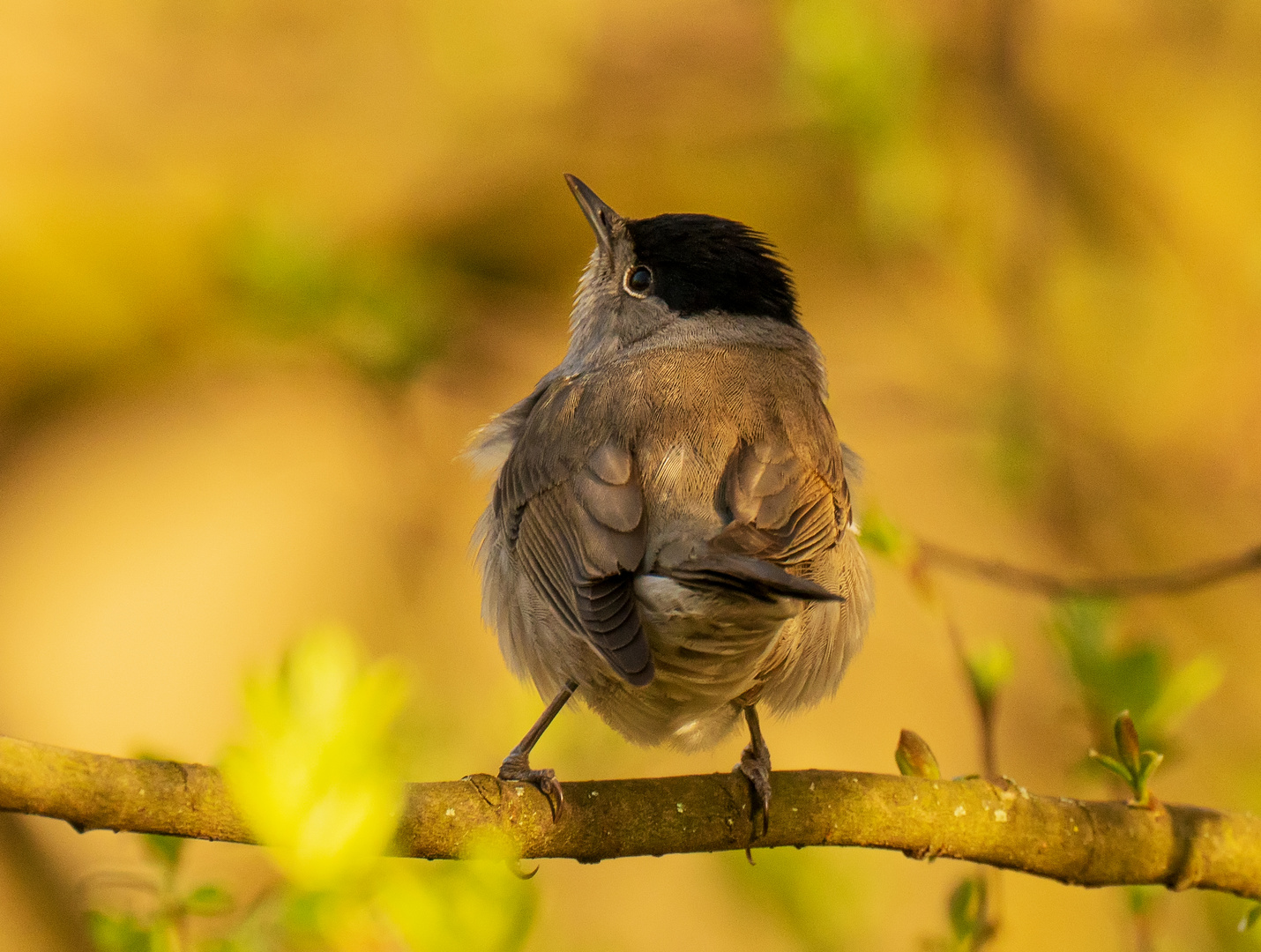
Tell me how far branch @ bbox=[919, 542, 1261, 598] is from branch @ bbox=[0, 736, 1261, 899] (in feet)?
1.56

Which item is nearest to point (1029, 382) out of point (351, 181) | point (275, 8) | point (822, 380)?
point (822, 380)

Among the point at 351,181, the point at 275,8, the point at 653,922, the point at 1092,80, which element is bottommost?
the point at 653,922

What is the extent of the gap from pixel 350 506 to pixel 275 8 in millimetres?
2848

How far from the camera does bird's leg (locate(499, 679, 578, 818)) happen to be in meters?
2.40

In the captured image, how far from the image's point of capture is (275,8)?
719 centimetres

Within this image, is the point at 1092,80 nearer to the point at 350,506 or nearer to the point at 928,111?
the point at 928,111

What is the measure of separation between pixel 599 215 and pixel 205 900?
2.86 m

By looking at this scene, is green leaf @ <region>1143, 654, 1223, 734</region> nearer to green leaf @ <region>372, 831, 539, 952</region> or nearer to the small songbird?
the small songbird

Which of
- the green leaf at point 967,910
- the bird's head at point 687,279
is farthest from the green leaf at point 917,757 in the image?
the bird's head at point 687,279

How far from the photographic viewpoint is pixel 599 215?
13.6 ft

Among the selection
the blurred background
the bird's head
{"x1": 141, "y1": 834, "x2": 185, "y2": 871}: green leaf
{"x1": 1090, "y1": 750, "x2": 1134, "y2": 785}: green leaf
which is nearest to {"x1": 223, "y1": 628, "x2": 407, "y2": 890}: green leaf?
{"x1": 141, "y1": 834, "x2": 185, "y2": 871}: green leaf

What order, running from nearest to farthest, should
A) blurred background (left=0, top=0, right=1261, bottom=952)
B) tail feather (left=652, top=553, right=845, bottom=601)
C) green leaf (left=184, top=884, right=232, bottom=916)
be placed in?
1. green leaf (left=184, top=884, right=232, bottom=916)
2. tail feather (left=652, top=553, right=845, bottom=601)
3. blurred background (left=0, top=0, right=1261, bottom=952)

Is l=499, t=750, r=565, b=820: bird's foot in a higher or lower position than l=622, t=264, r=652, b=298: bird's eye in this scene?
lower

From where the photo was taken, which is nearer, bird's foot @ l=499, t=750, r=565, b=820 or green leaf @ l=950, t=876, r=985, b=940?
green leaf @ l=950, t=876, r=985, b=940
